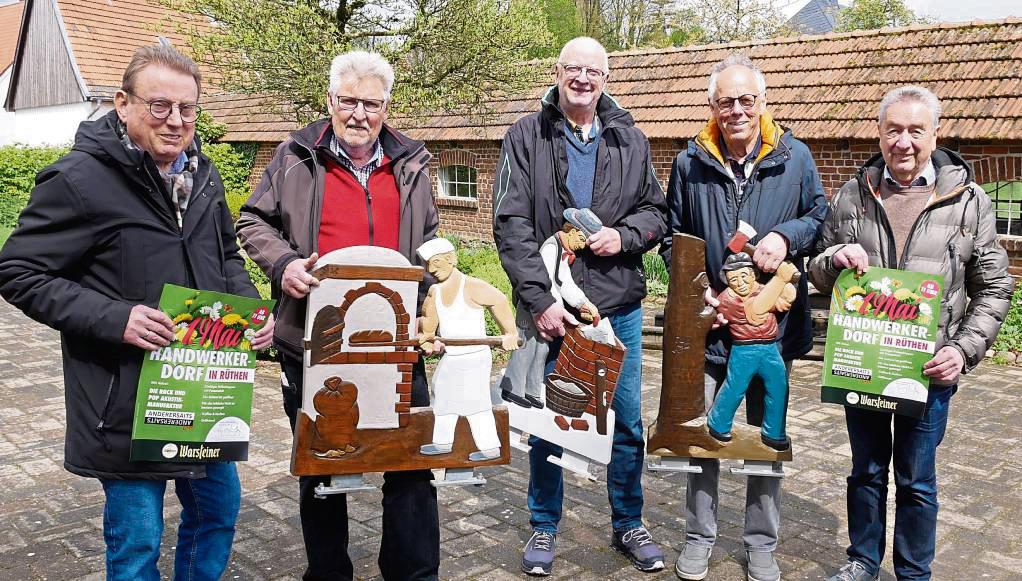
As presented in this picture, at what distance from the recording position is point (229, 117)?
870 inches

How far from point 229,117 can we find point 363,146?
20382 millimetres

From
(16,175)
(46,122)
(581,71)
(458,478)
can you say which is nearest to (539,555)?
(458,478)

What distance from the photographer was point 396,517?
3.35m

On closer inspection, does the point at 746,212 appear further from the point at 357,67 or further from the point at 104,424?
the point at 104,424

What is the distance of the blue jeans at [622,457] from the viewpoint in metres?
3.99

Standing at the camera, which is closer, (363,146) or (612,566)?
(363,146)

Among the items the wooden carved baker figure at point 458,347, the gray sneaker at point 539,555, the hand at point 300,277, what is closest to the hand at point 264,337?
the hand at point 300,277

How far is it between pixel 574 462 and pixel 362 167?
Result: 156cm

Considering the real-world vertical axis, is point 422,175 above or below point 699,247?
above

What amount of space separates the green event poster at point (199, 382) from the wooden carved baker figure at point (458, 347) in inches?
25.0

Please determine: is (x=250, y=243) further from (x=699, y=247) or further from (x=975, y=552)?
(x=975, y=552)

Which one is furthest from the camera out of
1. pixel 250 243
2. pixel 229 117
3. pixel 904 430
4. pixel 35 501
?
pixel 229 117

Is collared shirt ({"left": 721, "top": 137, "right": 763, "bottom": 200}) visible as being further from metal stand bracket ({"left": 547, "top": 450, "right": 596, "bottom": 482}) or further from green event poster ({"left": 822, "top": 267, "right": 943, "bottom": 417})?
metal stand bracket ({"left": 547, "top": 450, "right": 596, "bottom": 482})

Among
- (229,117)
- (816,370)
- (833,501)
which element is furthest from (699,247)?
(229,117)
